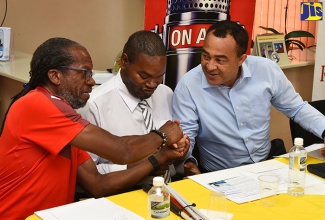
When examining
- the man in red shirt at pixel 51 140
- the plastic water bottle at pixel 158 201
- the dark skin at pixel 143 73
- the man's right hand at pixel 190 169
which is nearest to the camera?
the plastic water bottle at pixel 158 201

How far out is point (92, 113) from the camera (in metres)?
2.37

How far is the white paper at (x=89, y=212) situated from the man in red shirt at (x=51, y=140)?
196 millimetres

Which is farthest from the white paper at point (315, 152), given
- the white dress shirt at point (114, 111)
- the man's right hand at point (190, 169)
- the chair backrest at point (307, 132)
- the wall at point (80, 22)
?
the wall at point (80, 22)

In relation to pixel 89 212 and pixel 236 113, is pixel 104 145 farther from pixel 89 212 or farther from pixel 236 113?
pixel 236 113

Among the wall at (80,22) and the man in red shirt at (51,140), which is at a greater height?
the wall at (80,22)

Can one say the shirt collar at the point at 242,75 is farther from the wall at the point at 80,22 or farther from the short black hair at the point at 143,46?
the wall at the point at 80,22

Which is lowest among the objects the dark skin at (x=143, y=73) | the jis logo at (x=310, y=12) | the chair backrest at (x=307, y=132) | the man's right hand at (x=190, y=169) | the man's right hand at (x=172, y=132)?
the man's right hand at (x=190, y=169)

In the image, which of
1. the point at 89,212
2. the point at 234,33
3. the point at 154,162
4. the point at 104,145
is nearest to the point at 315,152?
the point at 234,33

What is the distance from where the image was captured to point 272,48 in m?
4.39

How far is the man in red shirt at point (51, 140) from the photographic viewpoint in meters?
1.83

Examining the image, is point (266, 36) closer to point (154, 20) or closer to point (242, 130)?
point (154, 20)

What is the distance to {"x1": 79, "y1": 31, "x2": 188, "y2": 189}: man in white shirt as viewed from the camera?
2357mm

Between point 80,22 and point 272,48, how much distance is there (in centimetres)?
186

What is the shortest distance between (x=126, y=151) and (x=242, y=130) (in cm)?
98
